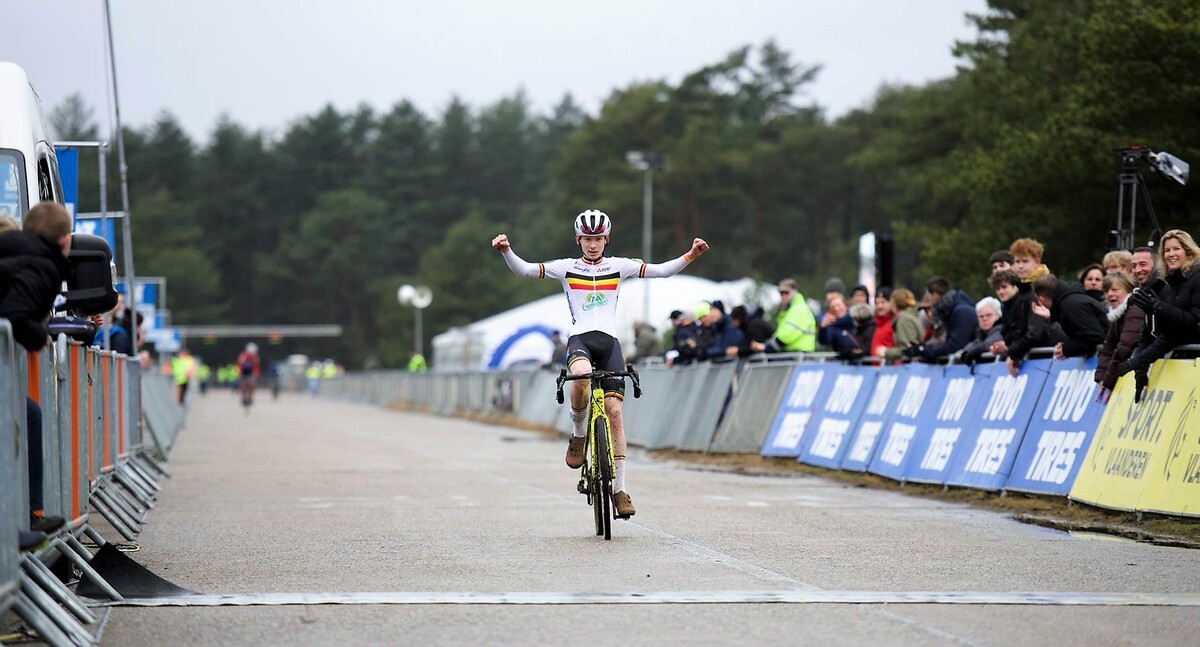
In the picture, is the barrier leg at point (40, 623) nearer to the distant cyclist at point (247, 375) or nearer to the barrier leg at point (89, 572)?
the barrier leg at point (89, 572)

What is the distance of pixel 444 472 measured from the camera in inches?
837

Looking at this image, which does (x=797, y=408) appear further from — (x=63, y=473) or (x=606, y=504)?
(x=63, y=473)

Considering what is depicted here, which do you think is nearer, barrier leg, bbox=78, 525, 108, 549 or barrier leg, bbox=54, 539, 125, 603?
barrier leg, bbox=54, 539, 125, 603

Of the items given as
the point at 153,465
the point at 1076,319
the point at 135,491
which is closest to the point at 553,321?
the point at 153,465

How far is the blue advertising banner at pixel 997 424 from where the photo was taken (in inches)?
607

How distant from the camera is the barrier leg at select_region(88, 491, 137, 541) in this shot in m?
12.4

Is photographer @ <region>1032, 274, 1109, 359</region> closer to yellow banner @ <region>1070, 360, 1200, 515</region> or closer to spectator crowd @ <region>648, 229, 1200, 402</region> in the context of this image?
spectator crowd @ <region>648, 229, 1200, 402</region>

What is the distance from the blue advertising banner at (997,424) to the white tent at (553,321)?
25212 millimetres

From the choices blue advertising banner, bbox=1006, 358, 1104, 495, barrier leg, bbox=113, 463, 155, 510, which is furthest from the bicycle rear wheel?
barrier leg, bbox=113, 463, 155, 510

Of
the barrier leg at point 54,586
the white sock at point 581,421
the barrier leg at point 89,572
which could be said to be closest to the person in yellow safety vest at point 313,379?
the white sock at point 581,421

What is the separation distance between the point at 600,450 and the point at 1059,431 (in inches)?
174

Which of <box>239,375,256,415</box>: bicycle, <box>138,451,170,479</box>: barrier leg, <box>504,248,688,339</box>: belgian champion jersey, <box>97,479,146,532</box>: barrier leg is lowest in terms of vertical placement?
<box>239,375,256,415</box>: bicycle

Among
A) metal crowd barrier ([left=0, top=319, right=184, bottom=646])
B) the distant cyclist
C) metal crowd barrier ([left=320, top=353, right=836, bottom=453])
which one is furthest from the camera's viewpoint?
the distant cyclist

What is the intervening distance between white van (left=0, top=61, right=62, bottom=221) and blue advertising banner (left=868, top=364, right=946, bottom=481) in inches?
318
